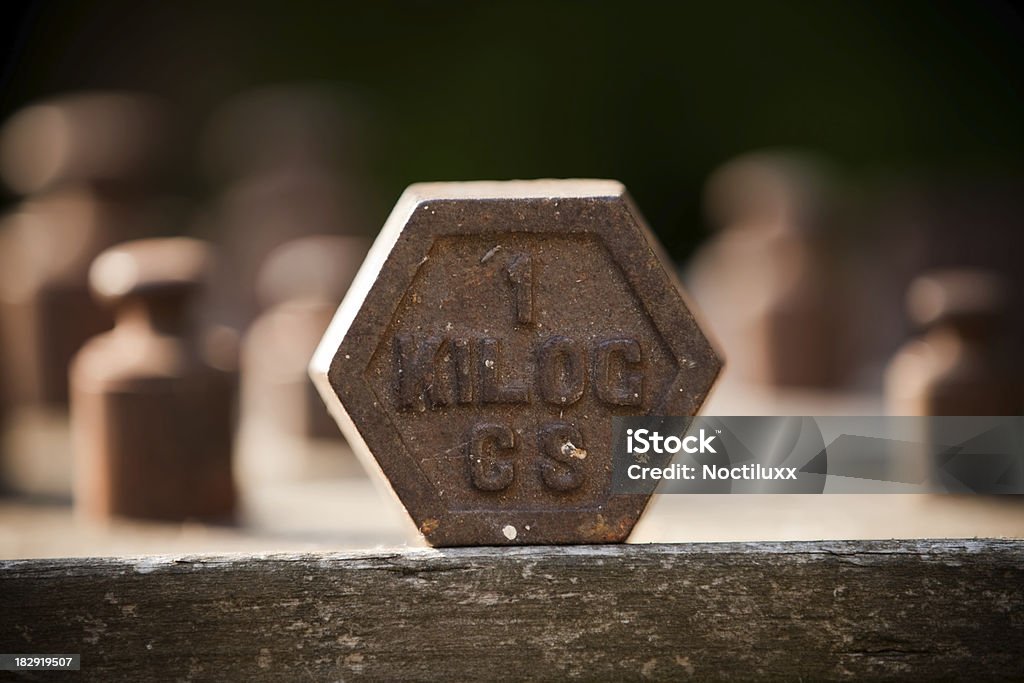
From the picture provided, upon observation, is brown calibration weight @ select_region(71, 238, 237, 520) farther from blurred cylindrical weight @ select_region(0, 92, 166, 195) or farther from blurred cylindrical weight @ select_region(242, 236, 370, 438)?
blurred cylindrical weight @ select_region(0, 92, 166, 195)

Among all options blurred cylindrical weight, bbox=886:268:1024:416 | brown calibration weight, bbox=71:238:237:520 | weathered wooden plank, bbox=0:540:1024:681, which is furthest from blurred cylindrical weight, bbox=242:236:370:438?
weathered wooden plank, bbox=0:540:1024:681

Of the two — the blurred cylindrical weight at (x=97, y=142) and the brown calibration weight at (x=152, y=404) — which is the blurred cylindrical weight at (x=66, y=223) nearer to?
the blurred cylindrical weight at (x=97, y=142)

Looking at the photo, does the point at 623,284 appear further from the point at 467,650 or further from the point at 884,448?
the point at 884,448

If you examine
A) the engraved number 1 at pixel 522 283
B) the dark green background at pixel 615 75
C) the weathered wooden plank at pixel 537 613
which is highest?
the dark green background at pixel 615 75

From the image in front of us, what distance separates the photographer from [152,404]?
3168 mm

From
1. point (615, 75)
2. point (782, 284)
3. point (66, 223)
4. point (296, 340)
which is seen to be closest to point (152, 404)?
point (296, 340)

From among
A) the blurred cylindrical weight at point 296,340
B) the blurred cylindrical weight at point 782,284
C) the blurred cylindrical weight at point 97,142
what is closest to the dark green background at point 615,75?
the blurred cylindrical weight at point 782,284

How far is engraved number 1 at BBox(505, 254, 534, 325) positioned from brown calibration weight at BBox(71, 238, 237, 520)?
5.42ft

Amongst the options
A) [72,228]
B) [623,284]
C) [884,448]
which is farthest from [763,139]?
[623,284]

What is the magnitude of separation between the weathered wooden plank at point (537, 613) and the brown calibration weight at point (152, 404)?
1.35 meters

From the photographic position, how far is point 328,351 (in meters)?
1.88

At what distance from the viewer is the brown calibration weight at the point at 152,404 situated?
3174 mm

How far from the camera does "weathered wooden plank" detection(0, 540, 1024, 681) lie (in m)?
1.84

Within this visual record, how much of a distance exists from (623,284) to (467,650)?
0.67 m
